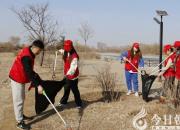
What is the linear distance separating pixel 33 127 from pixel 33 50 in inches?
61.4

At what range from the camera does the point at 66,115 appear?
27.5 feet

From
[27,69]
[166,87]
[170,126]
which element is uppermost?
[27,69]

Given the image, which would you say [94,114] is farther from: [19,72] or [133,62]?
→ [133,62]

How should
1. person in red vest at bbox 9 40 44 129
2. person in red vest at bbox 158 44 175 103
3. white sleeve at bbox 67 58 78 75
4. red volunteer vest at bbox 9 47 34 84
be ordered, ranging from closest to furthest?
person in red vest at bbox 9 40 44 129 < red volunteer vest at bbox 9 47 34 84 < white sleeve at bbox 67 58 78 75 < person in red vest at bbox 158 44 175 103

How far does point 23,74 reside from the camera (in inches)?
291

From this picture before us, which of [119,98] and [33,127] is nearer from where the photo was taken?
[33,127]

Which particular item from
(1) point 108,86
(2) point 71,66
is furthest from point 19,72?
(1) point 108,86

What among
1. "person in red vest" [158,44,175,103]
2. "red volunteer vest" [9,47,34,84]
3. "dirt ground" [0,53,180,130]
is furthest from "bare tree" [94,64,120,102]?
"red volunteer vest" [9,47,34,84]

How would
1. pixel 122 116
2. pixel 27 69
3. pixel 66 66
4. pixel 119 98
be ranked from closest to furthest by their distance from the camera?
1. pixel 27 69
2. pixel 122 116
3. pixel 66 66
4. pixel 119 98

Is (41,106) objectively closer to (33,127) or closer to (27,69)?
(33,127)

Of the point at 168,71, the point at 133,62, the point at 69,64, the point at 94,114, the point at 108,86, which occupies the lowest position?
the point at 94,114

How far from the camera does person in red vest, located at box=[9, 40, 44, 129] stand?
723cm

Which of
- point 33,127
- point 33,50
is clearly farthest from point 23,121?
point 33,50

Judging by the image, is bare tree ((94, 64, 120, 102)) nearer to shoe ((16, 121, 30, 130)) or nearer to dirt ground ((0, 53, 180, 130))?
dirt ground ((0, 53, 180, 130))
